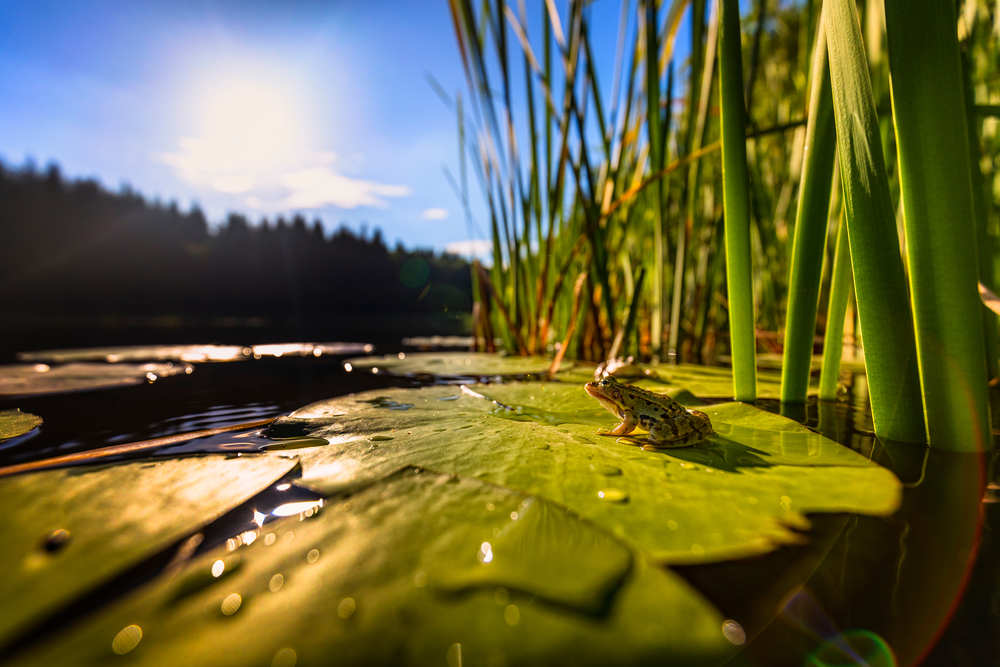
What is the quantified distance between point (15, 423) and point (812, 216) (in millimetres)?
2127

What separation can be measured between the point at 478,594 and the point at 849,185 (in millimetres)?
991

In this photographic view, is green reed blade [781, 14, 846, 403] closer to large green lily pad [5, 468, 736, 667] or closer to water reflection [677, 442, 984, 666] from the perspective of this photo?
water reflection [677, 442, 984, 666]

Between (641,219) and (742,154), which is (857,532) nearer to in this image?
(742,154)

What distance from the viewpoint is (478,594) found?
425 mm

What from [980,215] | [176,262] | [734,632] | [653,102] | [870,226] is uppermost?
[176,262]

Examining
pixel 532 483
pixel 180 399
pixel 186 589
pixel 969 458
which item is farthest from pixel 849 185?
pixel 180 399

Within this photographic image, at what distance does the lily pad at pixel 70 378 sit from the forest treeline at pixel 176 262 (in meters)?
18.9

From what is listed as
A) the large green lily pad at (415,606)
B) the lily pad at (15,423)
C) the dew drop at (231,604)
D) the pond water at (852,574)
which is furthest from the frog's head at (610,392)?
the lily pad at (15,423)

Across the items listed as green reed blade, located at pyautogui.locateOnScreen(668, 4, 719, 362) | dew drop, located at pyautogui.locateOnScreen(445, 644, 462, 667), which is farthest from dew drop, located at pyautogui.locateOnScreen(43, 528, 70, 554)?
green reed blade, located at pyautogui.locateOnScreen(668, 4, 719, 362)

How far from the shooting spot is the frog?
0.88 m

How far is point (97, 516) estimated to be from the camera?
0.56 m

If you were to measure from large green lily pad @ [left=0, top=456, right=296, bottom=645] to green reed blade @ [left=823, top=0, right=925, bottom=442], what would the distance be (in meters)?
1.17

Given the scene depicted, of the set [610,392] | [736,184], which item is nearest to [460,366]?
[610,392]

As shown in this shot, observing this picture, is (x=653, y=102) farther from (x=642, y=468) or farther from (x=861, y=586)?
(x=861, y=586)
